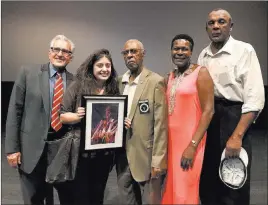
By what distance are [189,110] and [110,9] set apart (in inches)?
89.9

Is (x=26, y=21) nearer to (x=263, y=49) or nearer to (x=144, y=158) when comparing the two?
(x=144, y=158)

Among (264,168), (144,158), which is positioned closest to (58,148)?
(144,158)

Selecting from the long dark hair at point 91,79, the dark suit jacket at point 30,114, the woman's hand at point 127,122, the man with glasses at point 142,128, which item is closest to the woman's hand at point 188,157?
the man with glasses at point 142,128

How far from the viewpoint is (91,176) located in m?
2.04

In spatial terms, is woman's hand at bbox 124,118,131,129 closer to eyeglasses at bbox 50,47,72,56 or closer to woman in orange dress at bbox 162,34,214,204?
woman in orange dress at bbox 162,34,214,204

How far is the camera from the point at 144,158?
1.97 meters

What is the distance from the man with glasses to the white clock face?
0.43m

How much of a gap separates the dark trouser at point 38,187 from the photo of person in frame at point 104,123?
0.42 meters

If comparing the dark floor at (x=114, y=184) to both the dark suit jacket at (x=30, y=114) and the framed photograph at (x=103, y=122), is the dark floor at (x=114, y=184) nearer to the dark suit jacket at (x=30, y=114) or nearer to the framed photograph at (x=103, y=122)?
the framed photograph at (x=103, y=122)

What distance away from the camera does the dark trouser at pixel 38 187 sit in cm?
209

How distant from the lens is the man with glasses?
6.29 ft

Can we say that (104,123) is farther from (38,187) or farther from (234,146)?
(234,146)

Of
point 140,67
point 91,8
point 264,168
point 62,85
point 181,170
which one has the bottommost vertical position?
point 264,168

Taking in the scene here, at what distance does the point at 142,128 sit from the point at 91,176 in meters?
0.47
